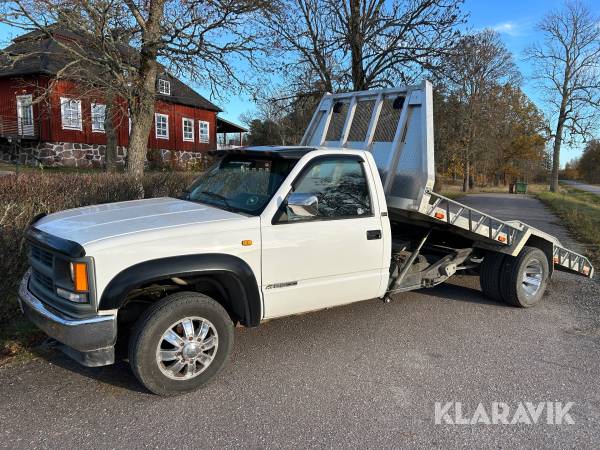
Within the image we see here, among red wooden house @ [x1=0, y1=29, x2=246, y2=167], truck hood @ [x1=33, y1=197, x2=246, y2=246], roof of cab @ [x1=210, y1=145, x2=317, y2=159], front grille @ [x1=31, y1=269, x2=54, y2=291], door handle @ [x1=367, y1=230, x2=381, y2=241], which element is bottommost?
front grille @ [x1=31, y1=269, x2=54, y2=291]

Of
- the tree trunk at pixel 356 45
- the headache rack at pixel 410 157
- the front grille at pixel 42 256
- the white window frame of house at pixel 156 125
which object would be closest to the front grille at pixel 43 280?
the front grille at pixel 42 256

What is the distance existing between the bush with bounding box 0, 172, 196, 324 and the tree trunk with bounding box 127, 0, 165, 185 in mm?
2318

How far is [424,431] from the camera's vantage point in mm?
3201

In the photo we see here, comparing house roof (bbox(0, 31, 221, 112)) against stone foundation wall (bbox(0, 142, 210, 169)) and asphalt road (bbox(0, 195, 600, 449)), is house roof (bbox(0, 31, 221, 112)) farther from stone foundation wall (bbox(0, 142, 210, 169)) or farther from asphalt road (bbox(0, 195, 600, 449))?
asphalt road (bbox(0, 195, 600, 449))

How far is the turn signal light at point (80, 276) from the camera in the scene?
3.19 meters

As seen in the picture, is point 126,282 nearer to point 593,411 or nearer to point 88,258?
point 88,258

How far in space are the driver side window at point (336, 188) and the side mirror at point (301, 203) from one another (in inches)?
4.4

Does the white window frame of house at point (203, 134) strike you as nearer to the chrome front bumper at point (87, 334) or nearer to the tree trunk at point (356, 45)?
the tree trunk at point (356, 45)

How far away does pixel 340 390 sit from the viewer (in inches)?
146

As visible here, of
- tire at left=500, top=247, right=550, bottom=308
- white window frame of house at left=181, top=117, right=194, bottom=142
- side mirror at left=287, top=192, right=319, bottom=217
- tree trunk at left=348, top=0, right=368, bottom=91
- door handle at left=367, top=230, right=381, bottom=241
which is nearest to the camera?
side mirror at left=287, top=192, right=319, bottom=217

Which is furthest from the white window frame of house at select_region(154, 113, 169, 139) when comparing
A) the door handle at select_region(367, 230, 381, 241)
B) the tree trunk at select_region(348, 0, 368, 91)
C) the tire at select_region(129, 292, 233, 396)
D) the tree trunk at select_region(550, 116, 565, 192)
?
the tree trunk at select_region(550, 116, 565, 192)

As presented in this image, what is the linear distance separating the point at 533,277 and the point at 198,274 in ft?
15.2

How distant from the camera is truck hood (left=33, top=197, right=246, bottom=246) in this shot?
136 inches

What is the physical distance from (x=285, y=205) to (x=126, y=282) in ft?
4.68
